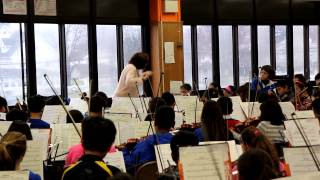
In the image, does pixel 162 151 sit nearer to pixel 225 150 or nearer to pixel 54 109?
pixel 225 150

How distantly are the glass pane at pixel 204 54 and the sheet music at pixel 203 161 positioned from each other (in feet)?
27.9

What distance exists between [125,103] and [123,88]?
0.75m

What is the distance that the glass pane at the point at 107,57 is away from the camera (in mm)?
9773

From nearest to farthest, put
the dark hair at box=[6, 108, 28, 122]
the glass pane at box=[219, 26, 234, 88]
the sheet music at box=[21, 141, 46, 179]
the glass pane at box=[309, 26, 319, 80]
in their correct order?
the sheet music at box=[21, 141, 46, 179] → the dark hair at box=[6, 108, 28, 122] → the glass pane at box=[219, 26, 234, 88] → the glass pane at box=[309, 26, 319, 80]

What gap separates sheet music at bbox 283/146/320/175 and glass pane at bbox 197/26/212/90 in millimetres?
8282

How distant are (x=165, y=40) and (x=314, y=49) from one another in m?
5.34

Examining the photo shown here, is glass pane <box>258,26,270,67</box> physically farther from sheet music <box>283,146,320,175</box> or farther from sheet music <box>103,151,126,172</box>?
sheet music <box>283,146,320,175</box>

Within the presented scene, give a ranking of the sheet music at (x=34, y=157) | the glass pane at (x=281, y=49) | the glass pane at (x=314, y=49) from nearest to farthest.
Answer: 1. the sheet music at (x=34, y=157)
2. the glass pane at (x=281, y=49)
3. the glass pane at (x=314, y=49)

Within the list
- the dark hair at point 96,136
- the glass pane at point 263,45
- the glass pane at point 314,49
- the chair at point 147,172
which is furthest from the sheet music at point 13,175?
the glass pane at point 314,49

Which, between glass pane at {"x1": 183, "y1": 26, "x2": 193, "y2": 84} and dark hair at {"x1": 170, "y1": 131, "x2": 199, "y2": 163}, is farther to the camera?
glass pane at {"x1": 183, "y1": 26, "x2": 193, "y2": 84}

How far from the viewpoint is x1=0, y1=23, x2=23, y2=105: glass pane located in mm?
8539

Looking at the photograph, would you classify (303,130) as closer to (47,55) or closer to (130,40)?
(47,55)

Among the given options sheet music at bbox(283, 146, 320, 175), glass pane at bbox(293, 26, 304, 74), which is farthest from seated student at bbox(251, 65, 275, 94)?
glass pane at bbox(293, 26, 304, 74)

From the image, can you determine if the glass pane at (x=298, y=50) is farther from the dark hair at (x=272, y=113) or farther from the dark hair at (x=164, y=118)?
the dark hair at (x=164, y=118)
